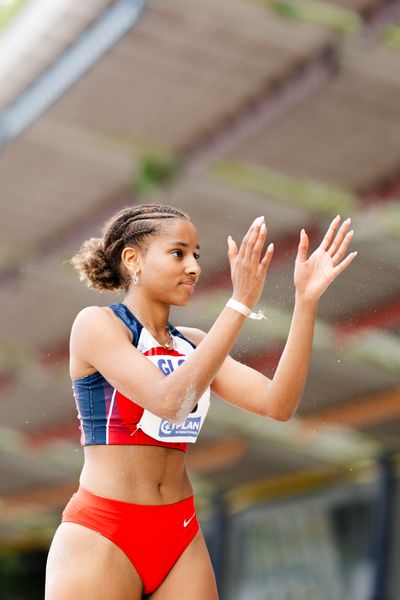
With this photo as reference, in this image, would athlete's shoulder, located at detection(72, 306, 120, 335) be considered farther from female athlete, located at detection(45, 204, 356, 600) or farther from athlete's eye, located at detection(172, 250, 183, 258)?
athlete's eye, located at detection(172, 250, 183, 258)

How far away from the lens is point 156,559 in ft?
11.7

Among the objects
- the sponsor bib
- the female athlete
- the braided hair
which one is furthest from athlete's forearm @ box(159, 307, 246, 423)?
the braided hair

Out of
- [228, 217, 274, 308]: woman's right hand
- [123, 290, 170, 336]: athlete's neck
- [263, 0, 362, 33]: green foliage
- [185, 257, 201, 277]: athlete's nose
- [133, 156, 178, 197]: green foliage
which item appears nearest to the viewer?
[228, 217, 274, 308]: woman's right hand

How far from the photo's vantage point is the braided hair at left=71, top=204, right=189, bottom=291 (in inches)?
147

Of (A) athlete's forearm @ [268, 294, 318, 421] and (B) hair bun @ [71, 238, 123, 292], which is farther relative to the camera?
(B) hair bun @ [71, 238, 123, 292]

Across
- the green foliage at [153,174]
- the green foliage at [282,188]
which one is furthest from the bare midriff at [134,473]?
the green foliage at [153,174]

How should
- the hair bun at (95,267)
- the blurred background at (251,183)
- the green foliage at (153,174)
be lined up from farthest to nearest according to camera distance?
the green foliage at (153,174)
the blurred background at (251,183)
the hair bun at (95,267)

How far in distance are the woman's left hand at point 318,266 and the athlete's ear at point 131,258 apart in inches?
18.7

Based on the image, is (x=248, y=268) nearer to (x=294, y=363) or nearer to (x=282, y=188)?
(x=294, y=363)

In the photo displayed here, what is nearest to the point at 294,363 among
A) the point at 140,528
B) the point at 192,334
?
the point at 192,334

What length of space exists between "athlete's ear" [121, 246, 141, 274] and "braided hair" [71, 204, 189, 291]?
2 centimetres

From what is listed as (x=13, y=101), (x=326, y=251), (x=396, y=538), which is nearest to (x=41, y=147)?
(x=13, y=101)

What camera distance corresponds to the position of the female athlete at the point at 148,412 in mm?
3480

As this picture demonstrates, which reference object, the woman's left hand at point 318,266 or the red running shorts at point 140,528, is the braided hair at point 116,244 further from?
the red running shorts at point 140,528
